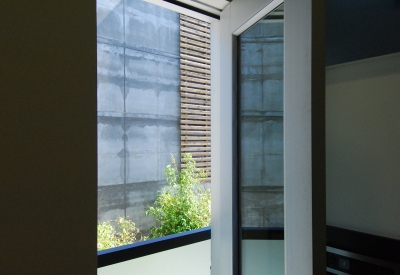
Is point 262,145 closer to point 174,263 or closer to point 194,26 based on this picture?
point 174,263

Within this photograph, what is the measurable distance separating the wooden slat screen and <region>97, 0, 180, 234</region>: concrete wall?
114mm

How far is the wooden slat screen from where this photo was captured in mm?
4121

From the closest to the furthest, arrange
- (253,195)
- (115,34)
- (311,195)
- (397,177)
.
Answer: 1. (311,195)
2. (253,195)
3. (397,177)
4. (115,34)

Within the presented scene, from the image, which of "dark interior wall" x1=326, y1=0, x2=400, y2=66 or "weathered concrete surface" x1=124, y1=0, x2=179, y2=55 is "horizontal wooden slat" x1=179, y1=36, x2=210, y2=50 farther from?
"dark interior wall" x1=326, y1=0, x2=400, y2=66

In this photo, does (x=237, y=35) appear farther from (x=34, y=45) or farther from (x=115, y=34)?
(x=115, y=34)

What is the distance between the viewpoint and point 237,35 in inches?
39.6

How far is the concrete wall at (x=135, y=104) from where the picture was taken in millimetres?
3477

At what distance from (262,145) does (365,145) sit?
1.78ft

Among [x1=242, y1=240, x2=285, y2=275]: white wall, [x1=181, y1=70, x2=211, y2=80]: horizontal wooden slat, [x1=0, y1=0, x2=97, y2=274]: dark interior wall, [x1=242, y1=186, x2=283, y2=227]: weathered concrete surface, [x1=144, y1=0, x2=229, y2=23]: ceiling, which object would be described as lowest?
[x1=242, y1=240, x2=285, y2=275]: white wall

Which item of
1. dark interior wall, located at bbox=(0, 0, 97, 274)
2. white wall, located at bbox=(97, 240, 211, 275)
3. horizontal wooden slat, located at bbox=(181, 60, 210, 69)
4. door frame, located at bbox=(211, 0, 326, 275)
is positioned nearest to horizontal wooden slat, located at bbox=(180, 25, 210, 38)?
horizontal wooden slat, located at bbox=(181, 60, 210, 69)

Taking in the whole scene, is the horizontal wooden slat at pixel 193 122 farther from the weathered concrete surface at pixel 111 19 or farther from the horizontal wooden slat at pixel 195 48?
the weathered concrete surface at pixel 111 19

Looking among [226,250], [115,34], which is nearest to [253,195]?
[226,250]

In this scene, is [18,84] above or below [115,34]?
below

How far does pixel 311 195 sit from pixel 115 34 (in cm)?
358
